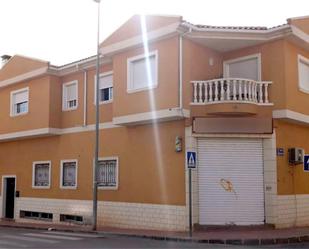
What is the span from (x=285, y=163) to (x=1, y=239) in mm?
10085

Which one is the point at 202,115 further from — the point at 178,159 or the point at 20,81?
the point at 20,81

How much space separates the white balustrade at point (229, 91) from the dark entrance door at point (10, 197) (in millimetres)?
12864

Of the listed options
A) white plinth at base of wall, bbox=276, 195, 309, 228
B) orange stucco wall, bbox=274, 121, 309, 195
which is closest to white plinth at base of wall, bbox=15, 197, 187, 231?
white plinth at base of wall, bbox=276, 195, 309, 228

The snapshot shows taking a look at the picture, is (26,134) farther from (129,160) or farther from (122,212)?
(122,212)

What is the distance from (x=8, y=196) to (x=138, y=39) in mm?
12520

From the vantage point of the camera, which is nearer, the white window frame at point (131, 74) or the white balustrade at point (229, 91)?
the white balustrade at point (229, 91)

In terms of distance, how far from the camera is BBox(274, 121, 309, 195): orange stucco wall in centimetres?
1703

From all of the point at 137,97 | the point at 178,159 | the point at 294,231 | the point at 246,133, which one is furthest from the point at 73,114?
the point at 294,231

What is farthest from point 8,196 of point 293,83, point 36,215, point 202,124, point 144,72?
point 293,83

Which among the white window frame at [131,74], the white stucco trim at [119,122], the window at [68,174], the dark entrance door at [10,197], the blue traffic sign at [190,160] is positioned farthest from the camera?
the dark entrance door at [10,197]

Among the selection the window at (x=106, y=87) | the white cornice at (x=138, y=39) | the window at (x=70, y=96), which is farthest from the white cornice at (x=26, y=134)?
the white cornice at (x=138, y=39)

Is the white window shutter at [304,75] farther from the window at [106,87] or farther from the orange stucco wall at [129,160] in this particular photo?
the window at [106,87]

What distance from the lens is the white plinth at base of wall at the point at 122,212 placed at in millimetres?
16578

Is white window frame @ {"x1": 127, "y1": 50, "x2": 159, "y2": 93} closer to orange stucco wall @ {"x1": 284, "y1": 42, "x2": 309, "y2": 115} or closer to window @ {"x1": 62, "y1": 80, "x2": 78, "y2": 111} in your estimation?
window @ {"x1": 62, "y1": 80, "x2": 78, "y2": 111}
